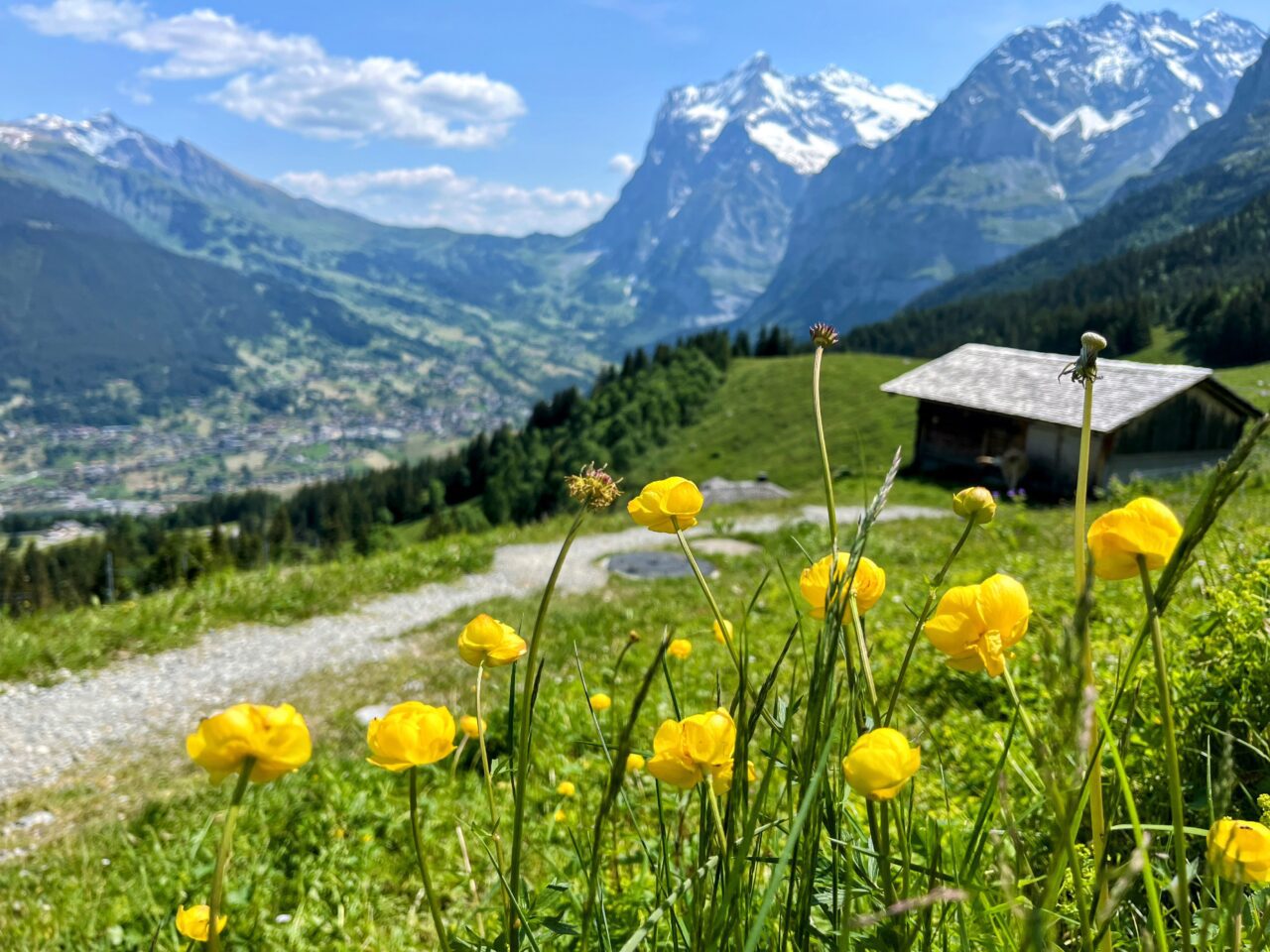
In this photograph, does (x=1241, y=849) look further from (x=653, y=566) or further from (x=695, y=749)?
(x=653, y=566)

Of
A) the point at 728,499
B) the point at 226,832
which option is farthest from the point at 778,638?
the point at 728,499

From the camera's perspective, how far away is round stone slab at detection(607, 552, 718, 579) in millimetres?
13383

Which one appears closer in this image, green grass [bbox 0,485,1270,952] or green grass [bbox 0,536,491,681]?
green grass [bbox 0,485,1270,952]

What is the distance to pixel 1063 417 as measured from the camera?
2239cm

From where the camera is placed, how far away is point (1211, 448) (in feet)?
84.0

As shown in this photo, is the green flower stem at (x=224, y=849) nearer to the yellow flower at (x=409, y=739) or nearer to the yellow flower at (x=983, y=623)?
the yellow flower at (x=409, y=739)

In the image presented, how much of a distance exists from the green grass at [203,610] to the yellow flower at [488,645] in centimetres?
972

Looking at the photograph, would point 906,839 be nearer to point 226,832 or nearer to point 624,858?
point 226,832

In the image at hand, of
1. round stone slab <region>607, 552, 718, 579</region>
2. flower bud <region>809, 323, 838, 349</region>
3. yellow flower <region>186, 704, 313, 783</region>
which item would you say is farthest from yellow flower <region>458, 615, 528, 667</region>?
round stone slab <region>607, 552, 718, 579</region>

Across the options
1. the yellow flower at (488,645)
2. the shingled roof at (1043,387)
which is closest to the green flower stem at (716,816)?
the yellow flower at (488,645)

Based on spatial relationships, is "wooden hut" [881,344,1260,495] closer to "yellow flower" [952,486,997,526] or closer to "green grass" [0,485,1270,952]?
"green grass" [0,485,1270,952]

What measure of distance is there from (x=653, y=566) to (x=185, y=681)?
7.57 meters

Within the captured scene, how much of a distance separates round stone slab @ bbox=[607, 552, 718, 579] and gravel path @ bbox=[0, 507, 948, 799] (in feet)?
1.99

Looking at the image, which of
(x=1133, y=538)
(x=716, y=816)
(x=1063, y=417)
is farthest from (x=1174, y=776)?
(x=1063, y=417)
